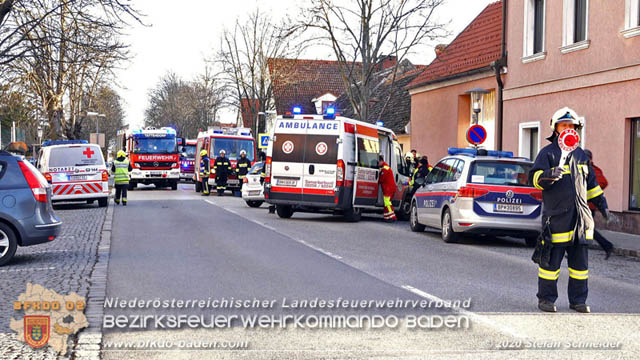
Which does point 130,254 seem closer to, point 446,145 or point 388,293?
point 388,293

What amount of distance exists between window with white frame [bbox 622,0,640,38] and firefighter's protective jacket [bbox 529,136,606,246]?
11233 millimetres

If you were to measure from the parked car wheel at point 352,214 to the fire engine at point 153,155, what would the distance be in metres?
21.4

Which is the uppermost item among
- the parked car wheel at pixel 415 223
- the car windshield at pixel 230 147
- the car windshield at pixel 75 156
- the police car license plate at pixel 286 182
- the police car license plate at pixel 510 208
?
the car windshield at pixel 230 147

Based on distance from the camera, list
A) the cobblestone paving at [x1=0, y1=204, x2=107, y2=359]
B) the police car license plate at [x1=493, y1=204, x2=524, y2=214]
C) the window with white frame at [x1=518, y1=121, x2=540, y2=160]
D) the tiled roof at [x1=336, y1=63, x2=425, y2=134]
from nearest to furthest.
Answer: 1. the cobblestone paving at [x1=0, y1=204, x2=107, y2=359]
2. the police car license plate at [x1=493, y1=204, x2=524, y2=214]
3. the window with white frame at [x1=518, y1=121, x2=540, y2=160]
4. the tiled roof at [x1=336, y1=63, x2=425, y2=134]

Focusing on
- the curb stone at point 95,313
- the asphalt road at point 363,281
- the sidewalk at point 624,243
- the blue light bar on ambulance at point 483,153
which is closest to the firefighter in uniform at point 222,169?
the asphalt road at point 363,281

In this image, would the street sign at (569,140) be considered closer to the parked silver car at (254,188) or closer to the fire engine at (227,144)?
the parked silver car at (254,188)

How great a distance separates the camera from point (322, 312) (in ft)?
25.2

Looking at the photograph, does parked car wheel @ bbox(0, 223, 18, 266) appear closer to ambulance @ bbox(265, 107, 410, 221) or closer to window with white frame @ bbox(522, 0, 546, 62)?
ambulance @ bbox(265, 107, 410, 221)

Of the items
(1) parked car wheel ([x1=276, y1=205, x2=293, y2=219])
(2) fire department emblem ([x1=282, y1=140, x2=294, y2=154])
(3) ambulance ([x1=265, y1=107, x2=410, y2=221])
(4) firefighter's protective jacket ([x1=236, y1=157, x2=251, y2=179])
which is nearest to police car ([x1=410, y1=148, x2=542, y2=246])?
(3) ambulance ([x1=265, y1=107, x2=410, y2=221])

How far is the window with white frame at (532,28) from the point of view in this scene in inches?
920

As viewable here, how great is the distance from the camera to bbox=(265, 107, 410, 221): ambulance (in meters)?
19.6

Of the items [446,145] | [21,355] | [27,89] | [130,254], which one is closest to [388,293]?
[21,355]

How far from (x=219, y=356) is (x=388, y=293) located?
128 inches

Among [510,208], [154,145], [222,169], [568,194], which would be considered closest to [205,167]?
[222,169]
